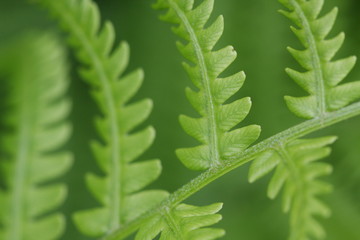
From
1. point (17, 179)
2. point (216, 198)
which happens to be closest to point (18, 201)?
point (17, 179)

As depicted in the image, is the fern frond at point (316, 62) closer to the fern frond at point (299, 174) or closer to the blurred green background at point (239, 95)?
the fern frond at point (299, 174)

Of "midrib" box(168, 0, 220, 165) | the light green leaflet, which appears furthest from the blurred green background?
"midrib" box(168, 0, 220, 165)

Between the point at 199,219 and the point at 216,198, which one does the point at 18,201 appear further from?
the point at 216,198

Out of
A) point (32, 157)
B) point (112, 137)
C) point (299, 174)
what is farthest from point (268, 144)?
point (32, 157)

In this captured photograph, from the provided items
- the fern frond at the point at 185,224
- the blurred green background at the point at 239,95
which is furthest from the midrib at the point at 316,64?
the blurred green background at the point at 239,95

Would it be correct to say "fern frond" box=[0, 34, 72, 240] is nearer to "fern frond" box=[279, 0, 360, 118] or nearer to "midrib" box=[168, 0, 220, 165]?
"midrib" box=[168, 0, 220, 165]

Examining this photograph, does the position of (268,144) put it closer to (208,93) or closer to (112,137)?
(208,93)
